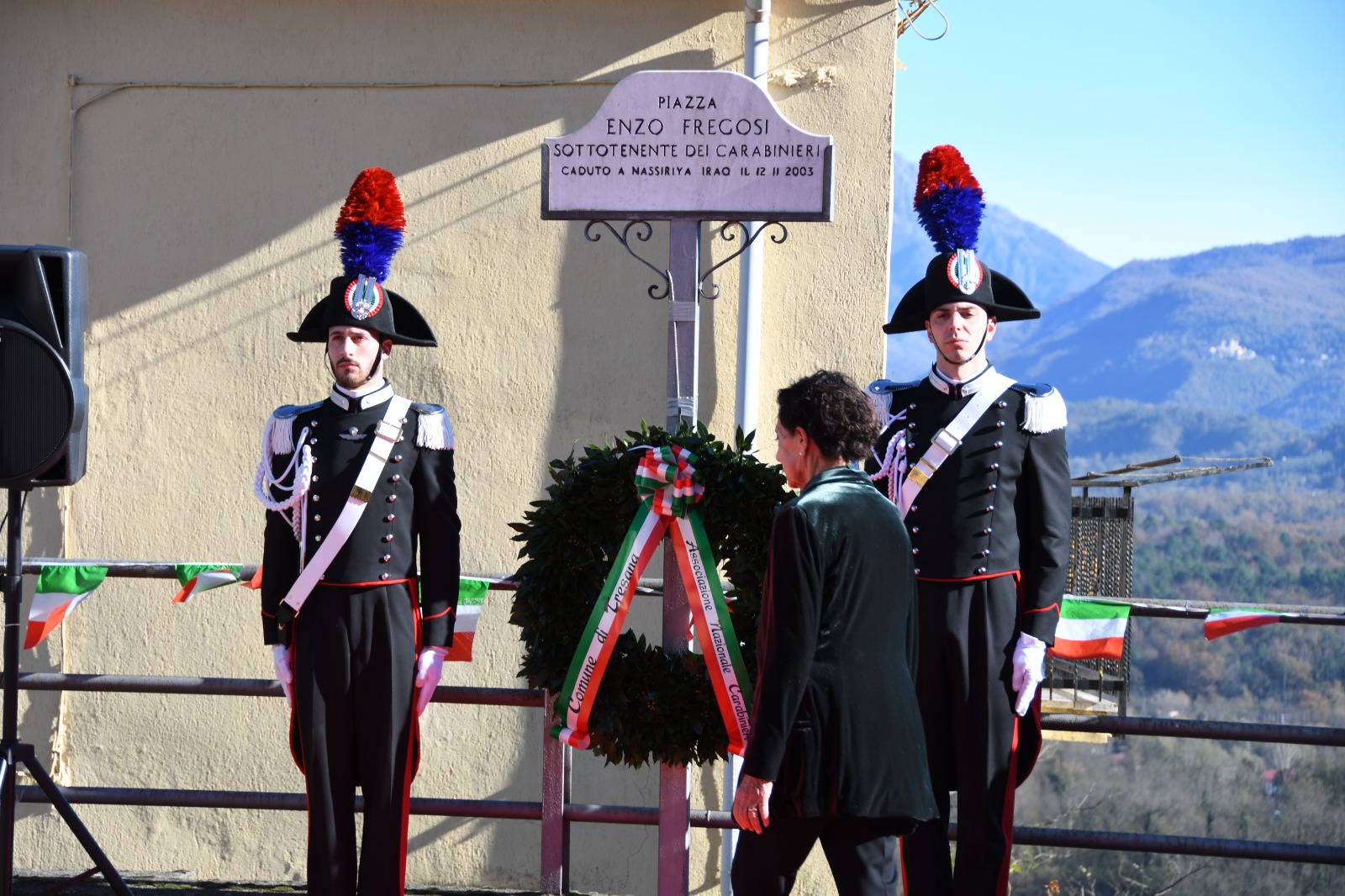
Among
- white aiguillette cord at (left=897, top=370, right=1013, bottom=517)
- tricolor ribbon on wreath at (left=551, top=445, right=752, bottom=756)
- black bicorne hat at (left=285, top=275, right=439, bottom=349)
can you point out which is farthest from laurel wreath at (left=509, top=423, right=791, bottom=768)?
black bicorne hat at (left=285, top=275, right=439, bottom=349)

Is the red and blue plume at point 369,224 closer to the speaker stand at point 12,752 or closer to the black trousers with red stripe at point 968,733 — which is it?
the speaker stand at point 12,752

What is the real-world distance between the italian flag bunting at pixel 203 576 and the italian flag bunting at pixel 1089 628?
A: 2.58 m

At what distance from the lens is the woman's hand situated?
9.19 feet

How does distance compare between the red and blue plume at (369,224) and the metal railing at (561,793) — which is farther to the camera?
the metal railing at (561,793)

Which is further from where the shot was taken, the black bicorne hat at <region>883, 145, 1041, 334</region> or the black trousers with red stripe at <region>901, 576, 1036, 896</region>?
the black bicorne hat at <region>883, 145, 1041, 334</region>

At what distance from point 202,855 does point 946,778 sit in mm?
3551

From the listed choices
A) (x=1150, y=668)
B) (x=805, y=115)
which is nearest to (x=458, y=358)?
(x=805, y=115)

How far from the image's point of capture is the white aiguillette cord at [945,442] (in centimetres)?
356

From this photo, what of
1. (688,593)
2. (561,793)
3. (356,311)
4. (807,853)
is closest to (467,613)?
(561,793)

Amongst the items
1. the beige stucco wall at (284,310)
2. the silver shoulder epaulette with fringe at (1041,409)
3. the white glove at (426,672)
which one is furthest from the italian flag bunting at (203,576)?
the silver shoulder epaulette with fringe at (1041,409)

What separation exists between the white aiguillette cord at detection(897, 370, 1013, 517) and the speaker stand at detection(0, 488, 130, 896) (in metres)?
2.45

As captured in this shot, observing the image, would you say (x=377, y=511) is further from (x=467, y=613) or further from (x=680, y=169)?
(x=680, y=169)

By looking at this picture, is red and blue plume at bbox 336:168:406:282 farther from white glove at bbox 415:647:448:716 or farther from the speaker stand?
the speaker stand

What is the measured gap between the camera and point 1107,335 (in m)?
97.9
